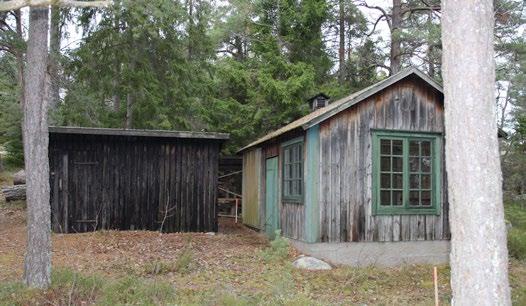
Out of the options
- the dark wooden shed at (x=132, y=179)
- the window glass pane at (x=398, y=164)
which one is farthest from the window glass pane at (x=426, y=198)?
the dark wooden shed at (x=132, y=179)

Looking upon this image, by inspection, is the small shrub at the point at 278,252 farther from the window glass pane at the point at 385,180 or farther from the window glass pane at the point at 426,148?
the window glass pane at the point at 426,148

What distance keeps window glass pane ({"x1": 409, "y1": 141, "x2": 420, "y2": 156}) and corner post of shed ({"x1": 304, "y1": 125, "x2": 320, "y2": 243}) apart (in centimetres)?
219

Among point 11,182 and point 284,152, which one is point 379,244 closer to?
point 284,152

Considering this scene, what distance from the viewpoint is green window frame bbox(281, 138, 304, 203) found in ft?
34.8

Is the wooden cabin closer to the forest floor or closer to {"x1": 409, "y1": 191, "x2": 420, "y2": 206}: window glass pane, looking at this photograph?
{"x1": 409, "y1": 191, "x2": 420, "y2": 206}: window glass pane

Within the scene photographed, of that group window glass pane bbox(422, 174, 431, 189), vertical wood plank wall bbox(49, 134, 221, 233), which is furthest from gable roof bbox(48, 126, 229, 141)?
window glass pane bbox(422, 174, 431, 189)

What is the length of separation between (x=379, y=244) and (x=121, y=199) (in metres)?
A: 6.78

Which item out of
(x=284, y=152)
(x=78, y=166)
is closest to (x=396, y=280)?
(x=284, y=152)

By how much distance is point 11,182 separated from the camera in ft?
75.7

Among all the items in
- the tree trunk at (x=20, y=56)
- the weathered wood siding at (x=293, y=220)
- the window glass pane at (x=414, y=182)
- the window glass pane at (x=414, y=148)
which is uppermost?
the tree trunk at (x=20, y=56)

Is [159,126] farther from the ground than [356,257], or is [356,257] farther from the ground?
[159,126]

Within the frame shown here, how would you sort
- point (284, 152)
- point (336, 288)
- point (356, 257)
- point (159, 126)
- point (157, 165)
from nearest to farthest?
point (336, 288) → point (356, 257) → point (284, 152) → point (157, 165) → point (159, 126)

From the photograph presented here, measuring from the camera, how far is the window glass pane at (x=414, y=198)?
10.4 m

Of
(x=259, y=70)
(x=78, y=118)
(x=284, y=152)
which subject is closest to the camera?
(x=284, y=152)
